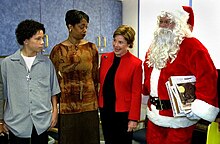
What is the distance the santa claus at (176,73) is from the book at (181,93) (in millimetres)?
40

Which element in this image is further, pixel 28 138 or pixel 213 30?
pixel 213 30

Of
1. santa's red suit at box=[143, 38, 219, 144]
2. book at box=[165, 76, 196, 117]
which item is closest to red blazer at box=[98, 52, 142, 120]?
santa's red suit at box=[143, 38, 219, 144]

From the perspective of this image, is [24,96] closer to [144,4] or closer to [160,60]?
[160,60]

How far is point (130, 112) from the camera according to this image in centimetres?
214

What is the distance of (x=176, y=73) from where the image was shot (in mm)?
1859

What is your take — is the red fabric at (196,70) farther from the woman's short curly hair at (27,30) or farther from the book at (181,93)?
the woman's short curly hair at (27,30)

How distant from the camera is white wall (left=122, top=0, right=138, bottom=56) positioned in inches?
173

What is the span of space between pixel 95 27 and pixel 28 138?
7.84 feet

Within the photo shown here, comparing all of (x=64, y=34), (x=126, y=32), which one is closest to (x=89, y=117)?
(x=126, y=32)

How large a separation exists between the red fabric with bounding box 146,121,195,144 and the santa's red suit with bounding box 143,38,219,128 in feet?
0.13

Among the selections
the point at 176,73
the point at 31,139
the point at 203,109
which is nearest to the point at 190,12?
the point at 176,73

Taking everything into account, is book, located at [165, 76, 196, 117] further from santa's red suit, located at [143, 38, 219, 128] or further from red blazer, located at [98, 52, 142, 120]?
red blazer, located at [98, 52, 142, 120]

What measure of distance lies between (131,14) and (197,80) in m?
2.85

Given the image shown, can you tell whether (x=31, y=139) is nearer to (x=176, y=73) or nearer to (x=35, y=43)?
(x=35, y=43)
